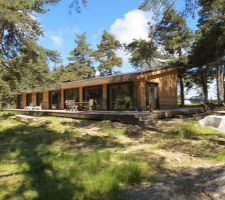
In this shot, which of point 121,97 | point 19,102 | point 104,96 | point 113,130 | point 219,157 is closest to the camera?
point 219,157

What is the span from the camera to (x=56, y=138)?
11.7 m

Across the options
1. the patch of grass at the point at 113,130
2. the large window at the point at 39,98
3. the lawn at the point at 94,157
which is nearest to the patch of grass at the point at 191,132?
the lawn at the point at 94,157

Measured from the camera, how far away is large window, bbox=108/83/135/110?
1961cm

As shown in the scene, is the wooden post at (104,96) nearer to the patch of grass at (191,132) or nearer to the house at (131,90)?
the house at (131,90)

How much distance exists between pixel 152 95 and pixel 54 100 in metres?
11.1

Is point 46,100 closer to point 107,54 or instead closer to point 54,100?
point 54,100

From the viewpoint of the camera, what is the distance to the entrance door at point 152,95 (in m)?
19.8

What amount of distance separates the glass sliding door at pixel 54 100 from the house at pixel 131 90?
101 inches

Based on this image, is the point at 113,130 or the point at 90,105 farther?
the point at 90,105

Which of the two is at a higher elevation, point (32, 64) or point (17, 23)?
point (17, 23)

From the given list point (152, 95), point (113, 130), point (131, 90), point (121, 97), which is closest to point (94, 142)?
point (113, 130)

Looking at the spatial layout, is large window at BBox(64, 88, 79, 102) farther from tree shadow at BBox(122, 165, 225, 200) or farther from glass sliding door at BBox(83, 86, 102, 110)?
tree shadow at BBox(122, 165, 225, 200)

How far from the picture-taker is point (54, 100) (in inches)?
1104

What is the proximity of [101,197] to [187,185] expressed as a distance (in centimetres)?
161
